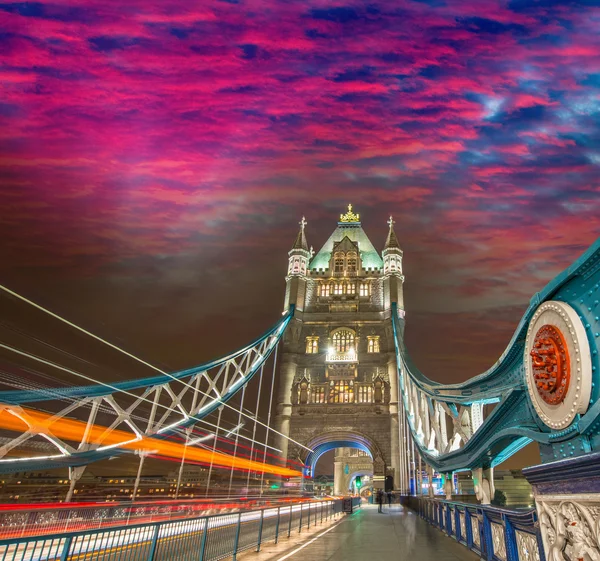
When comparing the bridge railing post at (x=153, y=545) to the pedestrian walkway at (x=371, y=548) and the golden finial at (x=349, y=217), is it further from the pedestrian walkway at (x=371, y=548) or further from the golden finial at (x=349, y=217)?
the golden finial at (x=349, y=217)

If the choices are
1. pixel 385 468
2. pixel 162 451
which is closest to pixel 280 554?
pixel 162 451

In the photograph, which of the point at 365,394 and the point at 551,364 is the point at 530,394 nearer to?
the point at 551,364

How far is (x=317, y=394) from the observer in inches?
1521

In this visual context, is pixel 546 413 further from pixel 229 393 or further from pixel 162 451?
pixel 229 393

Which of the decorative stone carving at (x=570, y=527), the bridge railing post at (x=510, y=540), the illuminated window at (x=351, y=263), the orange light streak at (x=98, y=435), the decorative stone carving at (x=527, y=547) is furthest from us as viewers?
the illuminated window at (x=351, y=263)

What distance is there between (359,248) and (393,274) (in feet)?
23.0

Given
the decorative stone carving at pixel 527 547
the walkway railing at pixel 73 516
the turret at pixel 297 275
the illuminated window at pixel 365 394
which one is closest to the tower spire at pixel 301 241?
the turret at pixel 297 275

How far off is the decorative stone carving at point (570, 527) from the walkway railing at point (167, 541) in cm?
402

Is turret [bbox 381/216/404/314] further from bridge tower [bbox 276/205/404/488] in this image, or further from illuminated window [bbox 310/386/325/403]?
illuminated window [bbox 310/386/325/403]

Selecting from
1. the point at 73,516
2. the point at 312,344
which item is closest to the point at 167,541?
the point at 73,516

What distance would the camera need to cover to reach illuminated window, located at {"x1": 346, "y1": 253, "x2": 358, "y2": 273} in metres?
46.3

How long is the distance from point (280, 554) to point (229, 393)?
30.6 metres

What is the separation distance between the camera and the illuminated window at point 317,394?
3825 cm

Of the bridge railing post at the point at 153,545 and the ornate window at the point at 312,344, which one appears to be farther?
the ornate window at the point at 312,344
